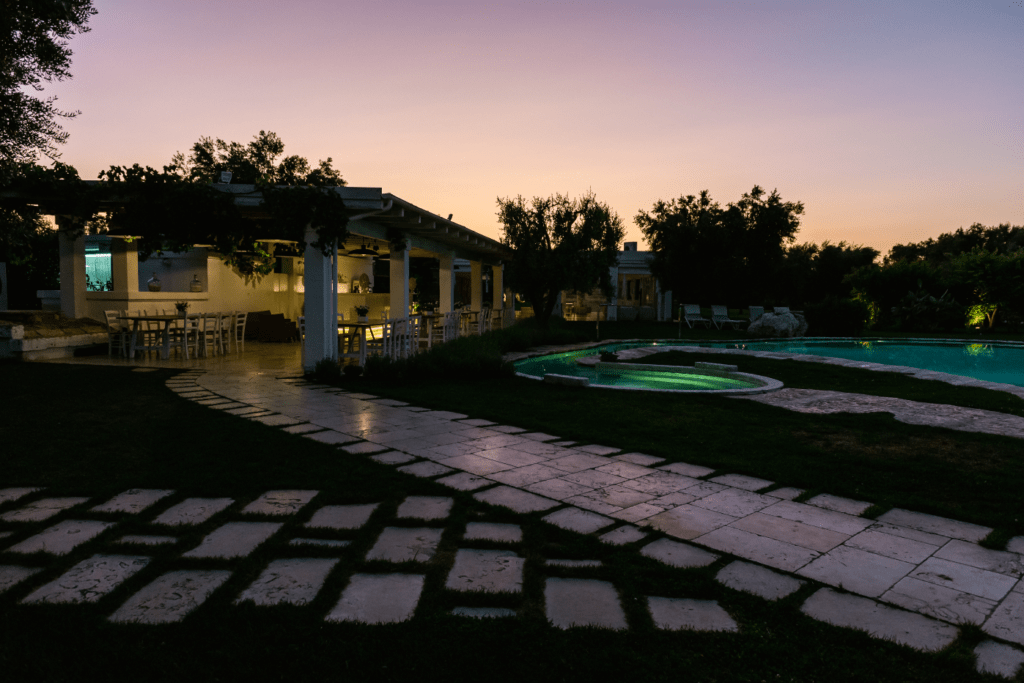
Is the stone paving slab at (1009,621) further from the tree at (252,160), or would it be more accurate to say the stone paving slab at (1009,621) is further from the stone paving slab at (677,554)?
the tree at (252,160)

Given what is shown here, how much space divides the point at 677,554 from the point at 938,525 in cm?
154

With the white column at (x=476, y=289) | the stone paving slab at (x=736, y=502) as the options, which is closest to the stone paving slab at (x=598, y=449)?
the stone paving slab at (x=736, y=502)

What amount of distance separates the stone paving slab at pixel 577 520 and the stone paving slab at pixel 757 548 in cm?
50

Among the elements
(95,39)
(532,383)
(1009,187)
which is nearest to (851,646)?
(532,383)

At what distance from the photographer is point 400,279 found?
12.1 meters

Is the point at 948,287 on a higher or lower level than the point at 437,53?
lower

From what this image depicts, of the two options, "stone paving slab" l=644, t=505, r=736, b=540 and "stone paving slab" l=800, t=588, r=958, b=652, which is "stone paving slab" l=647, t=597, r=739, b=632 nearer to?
"stone paving slab" l=800, t=588, r=958, b=652

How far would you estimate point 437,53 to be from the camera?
1209 cm

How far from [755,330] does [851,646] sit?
1898 centimetres

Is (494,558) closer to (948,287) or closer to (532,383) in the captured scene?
(532,383)

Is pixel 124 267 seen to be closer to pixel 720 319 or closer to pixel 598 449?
pixel 598 449

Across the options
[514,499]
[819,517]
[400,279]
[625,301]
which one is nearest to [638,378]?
[400,279]

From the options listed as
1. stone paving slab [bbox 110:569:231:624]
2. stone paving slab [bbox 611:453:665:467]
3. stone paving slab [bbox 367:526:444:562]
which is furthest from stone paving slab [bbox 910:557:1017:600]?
stone paving slab [bbox 110:569:231:624]

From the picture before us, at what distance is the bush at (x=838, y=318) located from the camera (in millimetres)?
19500
